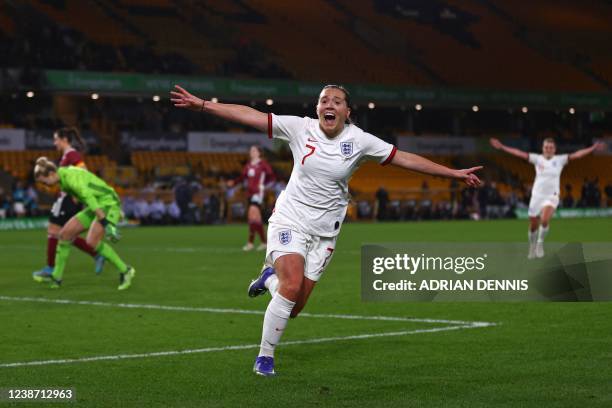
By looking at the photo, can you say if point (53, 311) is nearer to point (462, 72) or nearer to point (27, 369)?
point (27, 369)

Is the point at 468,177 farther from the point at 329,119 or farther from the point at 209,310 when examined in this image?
the point at 209,310

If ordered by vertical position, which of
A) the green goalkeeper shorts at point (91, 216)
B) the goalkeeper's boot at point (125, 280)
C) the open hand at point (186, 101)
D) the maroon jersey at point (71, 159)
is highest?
the open hand at point (186, 101)

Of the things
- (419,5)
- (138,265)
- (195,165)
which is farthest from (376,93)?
(138,265)

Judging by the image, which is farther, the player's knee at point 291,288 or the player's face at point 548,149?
the player's face at point 548,149

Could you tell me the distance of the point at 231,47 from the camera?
58.4 metres

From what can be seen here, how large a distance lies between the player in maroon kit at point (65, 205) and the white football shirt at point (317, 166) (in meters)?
8.83

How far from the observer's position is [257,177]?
27.2 meters

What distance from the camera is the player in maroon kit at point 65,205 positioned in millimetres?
17453

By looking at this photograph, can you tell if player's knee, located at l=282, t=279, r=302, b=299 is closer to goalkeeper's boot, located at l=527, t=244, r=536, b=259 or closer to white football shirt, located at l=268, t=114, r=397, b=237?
white football shirt, located at l=268, t=114, r=397, b=237

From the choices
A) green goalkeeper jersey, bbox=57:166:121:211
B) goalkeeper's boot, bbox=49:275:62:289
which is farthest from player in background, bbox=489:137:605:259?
goalkeeper's boot, bbox=49:275:62:289

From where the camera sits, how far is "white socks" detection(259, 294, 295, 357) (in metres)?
8.83

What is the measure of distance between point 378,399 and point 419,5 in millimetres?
65760

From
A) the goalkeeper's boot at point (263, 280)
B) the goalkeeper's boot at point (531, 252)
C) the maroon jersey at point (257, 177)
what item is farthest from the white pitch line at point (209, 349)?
the maroon jersey at point (257, 177)

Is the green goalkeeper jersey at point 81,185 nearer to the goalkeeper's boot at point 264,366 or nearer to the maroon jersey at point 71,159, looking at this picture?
the maroon jersey at point 71,159
